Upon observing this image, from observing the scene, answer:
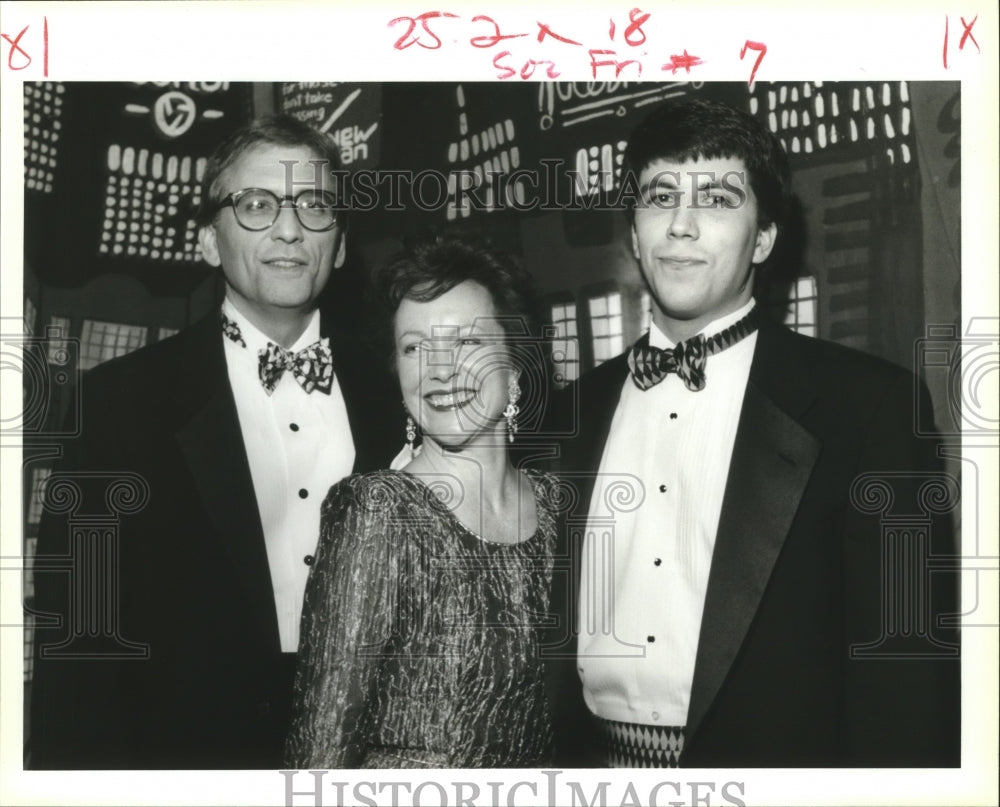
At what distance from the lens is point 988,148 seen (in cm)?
272

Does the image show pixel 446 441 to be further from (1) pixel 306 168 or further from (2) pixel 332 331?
(1) pixel 306 168

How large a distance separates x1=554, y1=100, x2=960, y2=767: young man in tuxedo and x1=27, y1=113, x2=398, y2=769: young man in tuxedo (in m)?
0.62

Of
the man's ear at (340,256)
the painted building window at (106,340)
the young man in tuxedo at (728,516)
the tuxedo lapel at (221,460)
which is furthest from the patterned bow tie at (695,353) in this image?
the painted building window at (106,340)

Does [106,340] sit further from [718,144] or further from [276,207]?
[718,144]

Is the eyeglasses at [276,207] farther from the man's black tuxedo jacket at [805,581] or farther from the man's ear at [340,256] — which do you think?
the man's black tuxedo jacket at [805,581]

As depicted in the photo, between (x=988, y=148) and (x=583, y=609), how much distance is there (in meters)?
1.48

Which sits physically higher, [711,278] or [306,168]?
[306,168]

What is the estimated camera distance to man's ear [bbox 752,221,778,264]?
2.64 metres

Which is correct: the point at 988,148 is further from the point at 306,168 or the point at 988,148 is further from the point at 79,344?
the point at 79,344

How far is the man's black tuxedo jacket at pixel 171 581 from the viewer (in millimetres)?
2609

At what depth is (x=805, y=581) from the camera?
258 centimetres

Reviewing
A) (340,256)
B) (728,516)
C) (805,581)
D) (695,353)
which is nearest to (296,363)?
(340,256)

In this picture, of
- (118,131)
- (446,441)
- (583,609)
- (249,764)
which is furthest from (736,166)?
(249,764)

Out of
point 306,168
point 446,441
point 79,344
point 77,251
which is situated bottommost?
point 446,441
